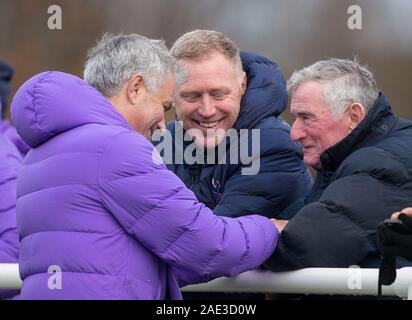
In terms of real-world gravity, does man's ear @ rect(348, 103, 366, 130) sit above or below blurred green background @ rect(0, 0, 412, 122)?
above

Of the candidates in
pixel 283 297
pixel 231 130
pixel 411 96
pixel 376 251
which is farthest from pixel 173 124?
pixel 411 96

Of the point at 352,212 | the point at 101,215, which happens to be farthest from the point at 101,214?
the point at 352,212

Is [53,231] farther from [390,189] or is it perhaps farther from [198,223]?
[390,189]

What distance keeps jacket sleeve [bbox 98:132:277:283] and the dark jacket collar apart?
27.4 inches

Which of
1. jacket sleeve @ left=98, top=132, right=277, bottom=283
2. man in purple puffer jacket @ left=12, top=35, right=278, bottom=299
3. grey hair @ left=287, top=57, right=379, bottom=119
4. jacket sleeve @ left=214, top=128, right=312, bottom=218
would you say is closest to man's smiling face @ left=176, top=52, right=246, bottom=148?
jacket sleeve @ left=214, top=128, right=312, bottom=218

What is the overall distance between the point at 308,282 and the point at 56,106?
945 mm

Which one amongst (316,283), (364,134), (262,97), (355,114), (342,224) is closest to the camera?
(316,283)

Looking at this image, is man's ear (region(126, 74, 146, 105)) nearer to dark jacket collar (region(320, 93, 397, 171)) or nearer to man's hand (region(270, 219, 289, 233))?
man's hand (region(270, 219, 289, 233))

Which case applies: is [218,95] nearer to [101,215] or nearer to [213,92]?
[213,92]

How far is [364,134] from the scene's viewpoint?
475cm

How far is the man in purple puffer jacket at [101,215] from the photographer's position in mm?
4168

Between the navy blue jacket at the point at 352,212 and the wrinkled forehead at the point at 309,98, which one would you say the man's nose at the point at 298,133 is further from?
the navy blue jacket at the point at 352,212

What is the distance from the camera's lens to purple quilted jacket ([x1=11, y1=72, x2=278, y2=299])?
417 cm

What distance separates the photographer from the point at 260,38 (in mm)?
14969
